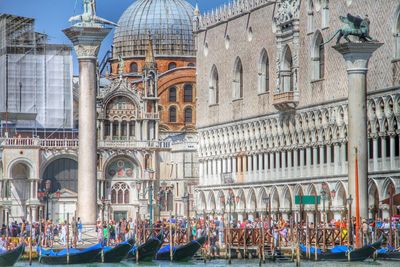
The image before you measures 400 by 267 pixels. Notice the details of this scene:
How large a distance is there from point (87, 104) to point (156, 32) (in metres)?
56.4

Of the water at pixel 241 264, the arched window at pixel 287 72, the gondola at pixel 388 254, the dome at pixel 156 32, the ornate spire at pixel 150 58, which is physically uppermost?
the dome at pixel 156 32

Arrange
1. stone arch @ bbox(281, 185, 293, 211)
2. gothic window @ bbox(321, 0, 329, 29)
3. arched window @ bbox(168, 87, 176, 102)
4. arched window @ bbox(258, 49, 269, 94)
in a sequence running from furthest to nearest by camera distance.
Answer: arched window @ bbox(168, 87, 176, 102) < arched window @ bbox(258, 49, 269, 94) < stone arch @ bbox(281, 185, 293, 211) < gothic window @ bbox(321, 0, 329, 29)

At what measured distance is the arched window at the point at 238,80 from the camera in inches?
3334

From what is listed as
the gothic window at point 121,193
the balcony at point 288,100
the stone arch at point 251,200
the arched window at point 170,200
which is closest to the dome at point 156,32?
the arched window at point 170,200

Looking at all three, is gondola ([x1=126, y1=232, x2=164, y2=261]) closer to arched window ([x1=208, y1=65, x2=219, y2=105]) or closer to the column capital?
the column capital

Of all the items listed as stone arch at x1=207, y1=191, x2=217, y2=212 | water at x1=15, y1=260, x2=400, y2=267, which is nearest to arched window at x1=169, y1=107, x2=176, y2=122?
stone arch at x1=207, y1=191, x2=217, y2=212

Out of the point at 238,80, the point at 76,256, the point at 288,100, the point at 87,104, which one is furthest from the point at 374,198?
the point at 238,80

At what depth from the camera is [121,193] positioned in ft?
334

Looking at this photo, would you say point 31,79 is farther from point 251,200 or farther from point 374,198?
point 374,198

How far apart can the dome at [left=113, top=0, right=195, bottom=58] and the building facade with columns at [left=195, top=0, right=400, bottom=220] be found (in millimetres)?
23930

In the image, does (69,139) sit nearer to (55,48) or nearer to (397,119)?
(55,48)

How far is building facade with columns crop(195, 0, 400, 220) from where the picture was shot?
68.0m

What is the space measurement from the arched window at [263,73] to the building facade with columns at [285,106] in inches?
2.0

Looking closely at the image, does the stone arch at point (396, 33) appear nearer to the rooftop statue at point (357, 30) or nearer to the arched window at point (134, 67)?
the rooftop statue at point (357, 30)
